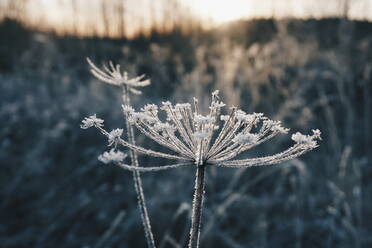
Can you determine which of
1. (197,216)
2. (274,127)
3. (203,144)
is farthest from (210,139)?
(197,216)

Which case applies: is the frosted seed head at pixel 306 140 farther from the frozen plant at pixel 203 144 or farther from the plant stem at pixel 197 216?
the plant stem at pixel 197 216

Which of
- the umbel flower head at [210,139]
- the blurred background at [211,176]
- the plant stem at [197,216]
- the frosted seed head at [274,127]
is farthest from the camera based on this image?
the blurred background at [211,176]

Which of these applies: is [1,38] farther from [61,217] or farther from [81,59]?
[61,217]

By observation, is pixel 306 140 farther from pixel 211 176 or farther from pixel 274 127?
pixel 211 176

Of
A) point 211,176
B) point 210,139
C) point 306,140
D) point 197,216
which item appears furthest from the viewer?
point 211,176

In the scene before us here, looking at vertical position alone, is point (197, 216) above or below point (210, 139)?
below

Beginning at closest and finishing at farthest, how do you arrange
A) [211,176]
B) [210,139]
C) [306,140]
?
1. [306,140]
2. [210,139]
3. [211,176]

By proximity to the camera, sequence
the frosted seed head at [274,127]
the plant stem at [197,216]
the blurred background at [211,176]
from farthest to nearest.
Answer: the blurred background at [211,176] < the frosted seed head at [274,127] < the plant stem at [197,216]

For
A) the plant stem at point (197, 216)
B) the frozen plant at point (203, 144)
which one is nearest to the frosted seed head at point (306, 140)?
the frozen plant at point (203, 144)

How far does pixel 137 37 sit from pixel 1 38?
5833mm

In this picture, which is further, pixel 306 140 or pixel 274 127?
pixel 274 127

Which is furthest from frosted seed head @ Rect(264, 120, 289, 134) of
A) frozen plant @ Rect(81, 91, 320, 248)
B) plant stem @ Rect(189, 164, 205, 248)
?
plant stem @ Rect(189, 164, 205, 248)

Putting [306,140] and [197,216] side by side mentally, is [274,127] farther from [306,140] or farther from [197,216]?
[197,216]

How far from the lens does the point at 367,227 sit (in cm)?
504
